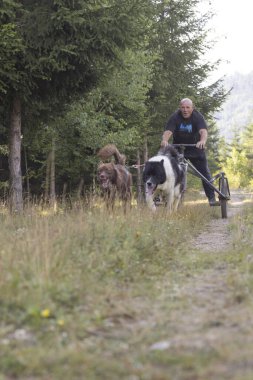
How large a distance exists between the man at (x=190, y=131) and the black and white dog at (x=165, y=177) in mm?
585

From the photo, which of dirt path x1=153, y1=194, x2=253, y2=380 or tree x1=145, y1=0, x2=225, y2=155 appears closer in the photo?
dirt path x1=153, y1=194, x2=253, y2=380

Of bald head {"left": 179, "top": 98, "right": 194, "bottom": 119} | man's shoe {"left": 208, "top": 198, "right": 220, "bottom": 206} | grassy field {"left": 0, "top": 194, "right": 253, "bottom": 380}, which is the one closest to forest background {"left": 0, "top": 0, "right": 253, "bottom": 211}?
bald head {"left": 179, "top": 98, "right": 194, "bottom": 119}

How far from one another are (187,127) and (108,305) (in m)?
6.96

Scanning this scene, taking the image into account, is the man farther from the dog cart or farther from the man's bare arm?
the dog cart

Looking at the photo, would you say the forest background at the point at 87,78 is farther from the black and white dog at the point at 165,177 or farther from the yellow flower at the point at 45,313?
the yellow flower at the point at 45,313

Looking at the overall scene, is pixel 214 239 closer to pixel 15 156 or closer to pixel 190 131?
pixel 190 131

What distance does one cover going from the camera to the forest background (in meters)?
9.09

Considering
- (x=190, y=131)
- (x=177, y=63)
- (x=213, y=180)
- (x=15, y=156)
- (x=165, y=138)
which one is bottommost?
(x=213, y=180)

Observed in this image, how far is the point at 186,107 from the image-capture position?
987 cm

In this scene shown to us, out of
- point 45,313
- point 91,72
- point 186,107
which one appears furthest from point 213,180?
point 45,313

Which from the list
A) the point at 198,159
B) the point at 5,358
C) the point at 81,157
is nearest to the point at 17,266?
the point at 5,358

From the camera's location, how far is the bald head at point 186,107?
387 inches

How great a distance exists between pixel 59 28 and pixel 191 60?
10.9 m

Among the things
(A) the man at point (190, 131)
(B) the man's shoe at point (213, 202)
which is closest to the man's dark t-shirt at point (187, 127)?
(A) the man at point (190, 131)
